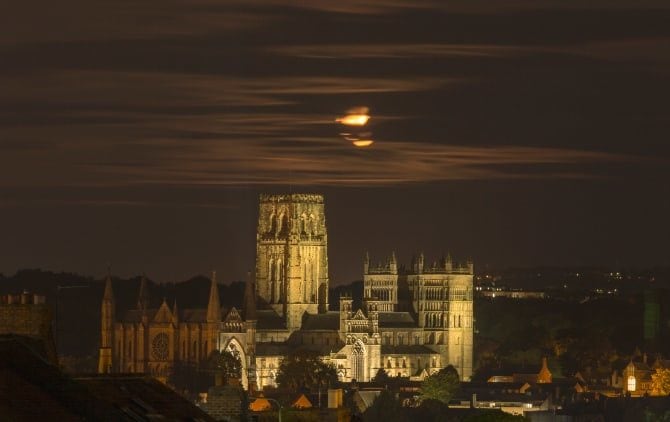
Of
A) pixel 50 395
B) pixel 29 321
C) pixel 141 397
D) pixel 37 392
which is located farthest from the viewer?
pixel 141 397

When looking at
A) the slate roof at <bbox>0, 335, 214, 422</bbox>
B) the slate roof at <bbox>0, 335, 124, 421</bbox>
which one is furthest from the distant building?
the slate roof at <bbox>0, 335, 124, 421</bbox>

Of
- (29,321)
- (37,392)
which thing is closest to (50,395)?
(37,392)

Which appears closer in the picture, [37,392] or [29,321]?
[37,392]

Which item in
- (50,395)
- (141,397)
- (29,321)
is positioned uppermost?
(29,321)

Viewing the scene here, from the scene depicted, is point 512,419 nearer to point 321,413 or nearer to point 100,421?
point 321,413

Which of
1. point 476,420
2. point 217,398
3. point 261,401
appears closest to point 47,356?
point 217,398

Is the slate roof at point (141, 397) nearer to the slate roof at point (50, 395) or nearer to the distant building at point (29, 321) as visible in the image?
the slate roof at point (50, 395)

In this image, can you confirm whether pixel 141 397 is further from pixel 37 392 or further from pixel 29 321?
pixel 37 392

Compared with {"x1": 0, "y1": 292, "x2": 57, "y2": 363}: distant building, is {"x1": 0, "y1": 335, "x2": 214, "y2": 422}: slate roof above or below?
below

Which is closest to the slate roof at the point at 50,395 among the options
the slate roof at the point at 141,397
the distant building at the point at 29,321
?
the slate roof at the point at 141,397

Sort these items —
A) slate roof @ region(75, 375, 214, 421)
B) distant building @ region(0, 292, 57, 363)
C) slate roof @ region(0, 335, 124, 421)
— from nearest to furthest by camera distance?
1. slate roof @ region(0, 335, 124, 421)
2. slate roof @ region(75, 375, 214, 421)
3. distant building @ region(0, 292, 57, 363)

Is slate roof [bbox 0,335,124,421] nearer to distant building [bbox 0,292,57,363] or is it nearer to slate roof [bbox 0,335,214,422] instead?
slate roof [bbox 0,335,214,422]

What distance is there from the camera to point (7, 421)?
1427 inches

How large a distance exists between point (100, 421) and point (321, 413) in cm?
2248
